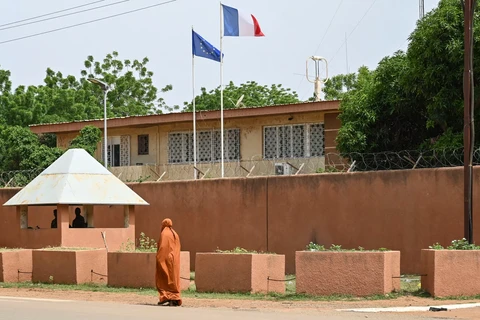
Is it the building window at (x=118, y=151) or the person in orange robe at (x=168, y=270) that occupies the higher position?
the building window at (x=118, y=151)

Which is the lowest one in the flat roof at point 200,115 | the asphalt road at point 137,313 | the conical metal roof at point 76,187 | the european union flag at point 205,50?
the asphalt road at point 137,313

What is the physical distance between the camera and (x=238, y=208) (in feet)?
79.2

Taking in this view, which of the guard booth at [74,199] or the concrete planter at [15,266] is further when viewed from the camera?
the guard booth at [74,199]

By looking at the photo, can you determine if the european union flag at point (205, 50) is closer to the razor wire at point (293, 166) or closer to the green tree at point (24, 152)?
the razor wire at point (293, 166)

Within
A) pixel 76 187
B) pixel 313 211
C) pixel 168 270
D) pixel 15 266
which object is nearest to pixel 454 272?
pixel 168 270

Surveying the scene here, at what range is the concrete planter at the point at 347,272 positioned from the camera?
648 inches

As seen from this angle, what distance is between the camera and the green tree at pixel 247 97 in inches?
2163

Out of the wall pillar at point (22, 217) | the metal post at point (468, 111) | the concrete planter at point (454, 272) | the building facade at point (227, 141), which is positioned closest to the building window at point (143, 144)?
the building facade at point (227, 141)

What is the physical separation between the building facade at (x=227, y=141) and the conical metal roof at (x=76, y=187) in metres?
2.11

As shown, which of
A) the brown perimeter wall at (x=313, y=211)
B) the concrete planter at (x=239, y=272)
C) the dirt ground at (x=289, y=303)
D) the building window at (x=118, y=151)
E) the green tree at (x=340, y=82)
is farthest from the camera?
the green tree at (x=340, y=82)

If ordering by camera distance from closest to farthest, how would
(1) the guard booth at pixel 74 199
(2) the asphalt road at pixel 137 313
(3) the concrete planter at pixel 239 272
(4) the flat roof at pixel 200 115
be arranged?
(2) the asphalt road at pixel 137 313
(3) the concrete planter at pixel 239 272
(1) the guard booth at pixel 74 199
(4) the flat roof at pixel 200 115

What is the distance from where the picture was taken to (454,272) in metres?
16.3

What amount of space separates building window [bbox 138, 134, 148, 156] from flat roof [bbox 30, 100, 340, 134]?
769 mm

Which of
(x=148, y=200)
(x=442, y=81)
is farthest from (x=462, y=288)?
(x=148, y=200)
